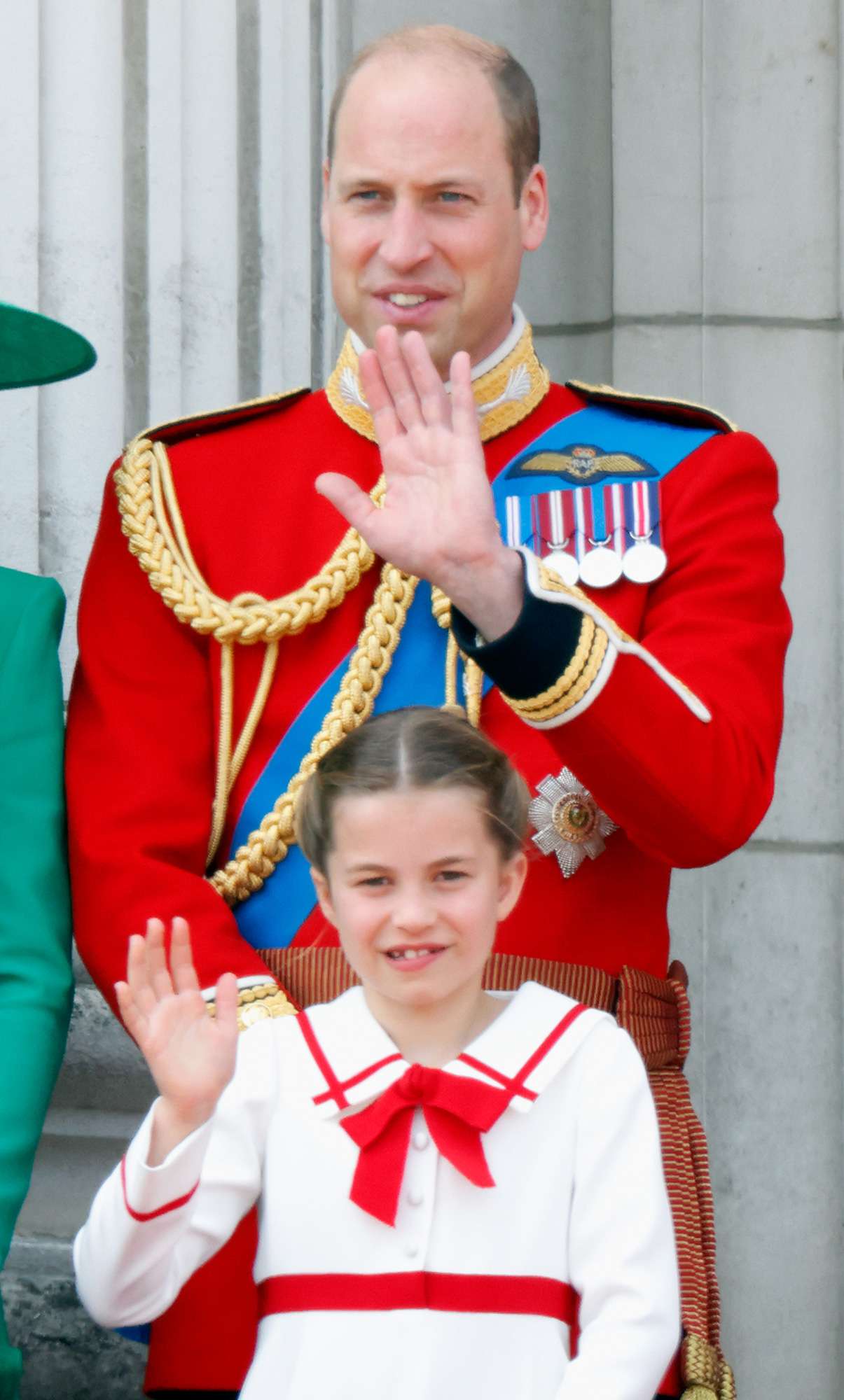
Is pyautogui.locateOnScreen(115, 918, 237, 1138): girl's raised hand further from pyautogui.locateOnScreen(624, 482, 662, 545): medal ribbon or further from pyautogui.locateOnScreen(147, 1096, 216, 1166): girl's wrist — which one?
pyautogui.locateOnScreen(624, 482, 662, 545): medal ribbon

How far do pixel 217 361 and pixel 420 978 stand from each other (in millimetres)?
1561

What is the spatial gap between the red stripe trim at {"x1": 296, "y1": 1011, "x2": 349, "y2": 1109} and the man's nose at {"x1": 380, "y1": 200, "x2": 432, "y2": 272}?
81cm

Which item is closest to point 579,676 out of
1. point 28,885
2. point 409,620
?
point 409,620

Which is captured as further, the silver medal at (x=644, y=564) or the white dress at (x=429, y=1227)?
the silver medal at (x=644, y=564)

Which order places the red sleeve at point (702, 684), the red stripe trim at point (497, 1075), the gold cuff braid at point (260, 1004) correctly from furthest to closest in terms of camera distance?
1. the gold cuff braid at point (260, 1004)
2. the red sleeve at point (702, 684)
3. the red stripe trim at point (497, 1075)

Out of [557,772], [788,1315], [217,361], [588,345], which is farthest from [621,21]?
[788,1315]

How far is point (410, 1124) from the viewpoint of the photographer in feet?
7.17

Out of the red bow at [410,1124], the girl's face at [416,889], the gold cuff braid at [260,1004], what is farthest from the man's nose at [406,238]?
the red bow at [410,1124]

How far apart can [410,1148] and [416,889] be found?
0.76 ft

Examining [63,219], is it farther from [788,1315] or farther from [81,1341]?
[788,1315]

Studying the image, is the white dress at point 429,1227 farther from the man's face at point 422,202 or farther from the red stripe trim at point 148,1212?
the man's face at point 422,202

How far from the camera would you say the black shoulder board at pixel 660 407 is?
2.73 m

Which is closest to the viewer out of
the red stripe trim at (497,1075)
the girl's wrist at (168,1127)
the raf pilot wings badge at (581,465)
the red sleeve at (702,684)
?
the girl's wrist at (168,1127)

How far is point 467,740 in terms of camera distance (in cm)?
224
